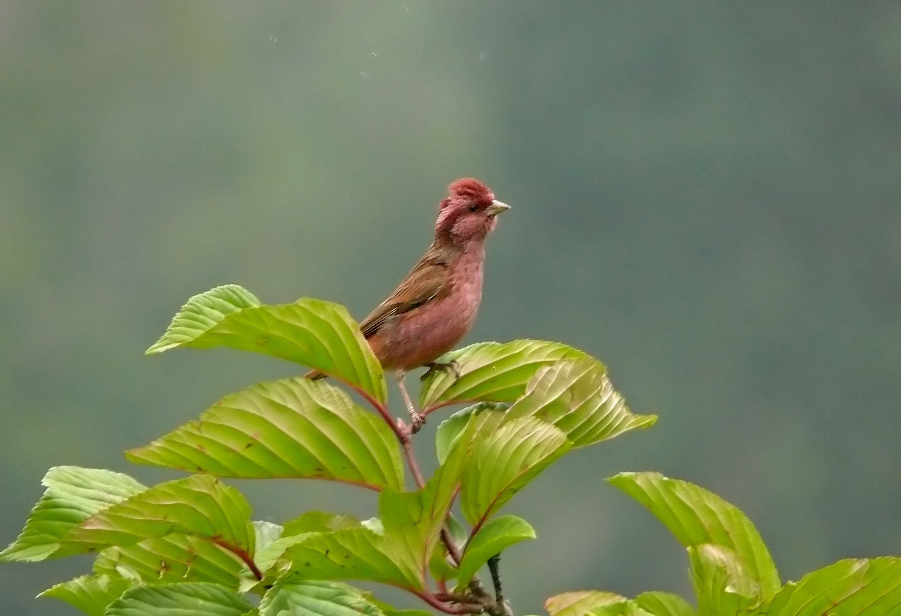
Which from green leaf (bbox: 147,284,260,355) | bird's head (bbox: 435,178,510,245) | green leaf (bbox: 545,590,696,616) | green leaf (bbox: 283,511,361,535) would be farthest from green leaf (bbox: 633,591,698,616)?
bird's head (bbox: 435,178,510,245)

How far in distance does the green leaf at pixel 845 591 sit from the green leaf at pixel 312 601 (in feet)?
0.78

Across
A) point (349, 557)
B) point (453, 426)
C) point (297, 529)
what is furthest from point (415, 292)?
point (349, 557)

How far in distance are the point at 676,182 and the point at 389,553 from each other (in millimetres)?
6574

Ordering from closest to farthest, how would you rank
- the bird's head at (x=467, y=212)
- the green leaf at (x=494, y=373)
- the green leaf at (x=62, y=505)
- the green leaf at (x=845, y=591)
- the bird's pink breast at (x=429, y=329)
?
the green leaf at (x=845, y=591) < the green leaf at (x=62, y=505) < the green leaf at (x=494, y=373) < the bird's pink breast at (x=429, y=329) < the bird's head at (x=467, y=212)

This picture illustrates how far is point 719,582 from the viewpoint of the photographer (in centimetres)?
70

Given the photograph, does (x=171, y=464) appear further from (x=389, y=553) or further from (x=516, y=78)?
(x=516, y=78)

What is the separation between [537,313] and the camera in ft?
22.9

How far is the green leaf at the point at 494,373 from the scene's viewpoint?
90cm

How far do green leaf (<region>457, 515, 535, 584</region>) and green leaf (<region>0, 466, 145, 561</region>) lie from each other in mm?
237

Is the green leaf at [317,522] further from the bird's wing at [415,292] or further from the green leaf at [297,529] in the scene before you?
the bird's wing at [415,292]

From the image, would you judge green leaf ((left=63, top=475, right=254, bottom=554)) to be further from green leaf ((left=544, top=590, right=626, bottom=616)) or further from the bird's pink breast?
the bird's pink breast

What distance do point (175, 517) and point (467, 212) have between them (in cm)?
110

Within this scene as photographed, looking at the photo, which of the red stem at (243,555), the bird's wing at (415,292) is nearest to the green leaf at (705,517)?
the red stem at (243,555)

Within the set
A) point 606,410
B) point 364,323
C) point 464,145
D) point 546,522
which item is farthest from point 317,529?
point 464,145
